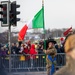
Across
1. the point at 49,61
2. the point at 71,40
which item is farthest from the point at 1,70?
the point at 71,40

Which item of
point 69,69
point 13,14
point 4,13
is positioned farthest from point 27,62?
point 69,69

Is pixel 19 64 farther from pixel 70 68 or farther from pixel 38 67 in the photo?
pixel 70 68

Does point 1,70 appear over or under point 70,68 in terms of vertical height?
under

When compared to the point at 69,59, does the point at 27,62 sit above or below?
below

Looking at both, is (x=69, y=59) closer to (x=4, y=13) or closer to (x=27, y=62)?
(x=4, y=13)

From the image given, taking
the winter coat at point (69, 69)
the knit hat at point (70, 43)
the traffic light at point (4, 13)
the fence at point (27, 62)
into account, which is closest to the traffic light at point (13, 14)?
the traffic light at point (4, 13)

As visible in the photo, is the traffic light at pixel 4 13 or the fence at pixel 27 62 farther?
the fence at pixel 27 62

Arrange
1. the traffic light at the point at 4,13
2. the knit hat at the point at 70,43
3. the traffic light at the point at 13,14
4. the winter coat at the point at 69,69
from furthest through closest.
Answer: the traffic light at the point at 13,14 → the traffic light at the point at 4,13 → the knit hat at the point at 70,43 → the winter coat at the point at 69,69

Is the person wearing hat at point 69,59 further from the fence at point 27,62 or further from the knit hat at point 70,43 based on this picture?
the fence at point 27,62

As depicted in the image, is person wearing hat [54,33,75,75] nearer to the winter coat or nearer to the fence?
the winter coat

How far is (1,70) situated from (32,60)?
405 centimetres

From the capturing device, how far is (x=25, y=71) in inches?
689

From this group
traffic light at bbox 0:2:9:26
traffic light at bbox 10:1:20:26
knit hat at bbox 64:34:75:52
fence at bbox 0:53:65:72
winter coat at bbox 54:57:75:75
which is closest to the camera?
winter coat at bbox 54:57:75:75

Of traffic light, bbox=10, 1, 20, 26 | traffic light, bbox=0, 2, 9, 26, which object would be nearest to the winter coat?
traffic light, bbox=0, 2, 9, 26
